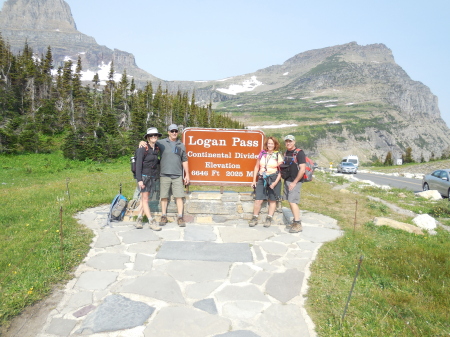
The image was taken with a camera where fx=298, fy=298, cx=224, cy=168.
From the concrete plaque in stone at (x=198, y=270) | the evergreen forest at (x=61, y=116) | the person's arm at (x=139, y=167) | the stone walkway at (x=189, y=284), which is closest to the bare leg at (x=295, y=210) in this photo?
the stone walkway at (x=189, y=284)

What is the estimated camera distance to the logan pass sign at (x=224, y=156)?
7.30m

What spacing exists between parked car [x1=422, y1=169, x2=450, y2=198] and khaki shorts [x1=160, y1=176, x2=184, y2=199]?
48.6 ft

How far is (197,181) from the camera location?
7328mm

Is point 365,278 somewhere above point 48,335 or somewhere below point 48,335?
above

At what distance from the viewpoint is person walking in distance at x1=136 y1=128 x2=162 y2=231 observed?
19.9ft

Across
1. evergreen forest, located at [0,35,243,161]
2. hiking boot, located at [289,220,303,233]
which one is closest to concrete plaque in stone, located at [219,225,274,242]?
hiking boot, located at [289,220,303,233]

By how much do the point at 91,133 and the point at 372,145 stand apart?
5982 inches

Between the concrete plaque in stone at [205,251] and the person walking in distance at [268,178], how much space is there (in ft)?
4.36

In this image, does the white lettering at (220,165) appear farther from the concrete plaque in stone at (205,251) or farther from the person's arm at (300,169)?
the concrete plaque in stone at (205,251)

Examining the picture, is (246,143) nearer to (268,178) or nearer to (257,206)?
(268,178)

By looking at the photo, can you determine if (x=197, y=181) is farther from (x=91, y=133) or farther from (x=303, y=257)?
(x=91, y=133)

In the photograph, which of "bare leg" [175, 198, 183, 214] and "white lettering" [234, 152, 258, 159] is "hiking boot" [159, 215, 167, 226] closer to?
"bare leg" [175, 198, 183, 214]

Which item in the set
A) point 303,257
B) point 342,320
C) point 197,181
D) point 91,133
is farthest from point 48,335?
point 91,133

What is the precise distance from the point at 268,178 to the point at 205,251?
220 cm
